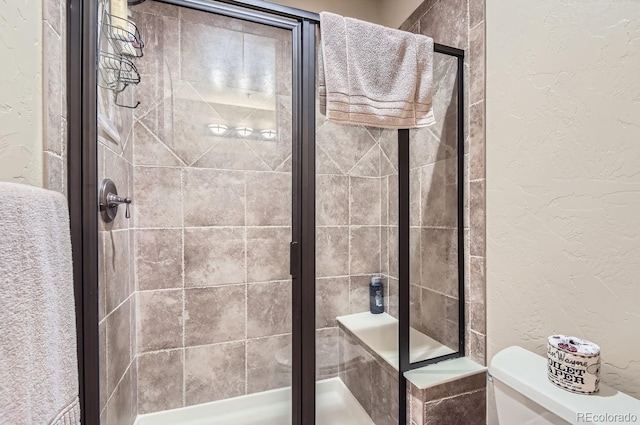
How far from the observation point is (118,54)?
1161 mm

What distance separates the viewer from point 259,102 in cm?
158

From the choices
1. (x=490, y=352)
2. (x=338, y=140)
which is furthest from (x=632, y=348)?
(x=338, y=140)

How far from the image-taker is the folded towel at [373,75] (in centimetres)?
103

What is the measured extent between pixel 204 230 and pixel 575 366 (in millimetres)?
1562

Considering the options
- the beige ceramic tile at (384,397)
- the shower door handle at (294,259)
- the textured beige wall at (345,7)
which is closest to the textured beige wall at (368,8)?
the textured beige wall at (345,7)

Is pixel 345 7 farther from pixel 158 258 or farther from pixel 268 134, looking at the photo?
pixel 158 258

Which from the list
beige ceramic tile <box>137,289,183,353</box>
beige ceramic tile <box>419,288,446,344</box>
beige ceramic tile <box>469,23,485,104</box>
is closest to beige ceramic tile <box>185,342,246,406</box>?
beige ceramic tile <box>137,289,183,353</box>

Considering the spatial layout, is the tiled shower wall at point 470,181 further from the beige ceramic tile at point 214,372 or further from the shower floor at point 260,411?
the beige ceramic tile at point 214,372

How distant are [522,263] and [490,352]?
0.42 metres

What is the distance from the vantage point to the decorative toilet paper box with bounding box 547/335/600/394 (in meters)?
0.75

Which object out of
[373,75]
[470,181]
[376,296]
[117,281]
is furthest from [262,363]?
[373,75]

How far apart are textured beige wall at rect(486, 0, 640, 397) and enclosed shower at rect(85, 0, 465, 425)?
20 centimetres

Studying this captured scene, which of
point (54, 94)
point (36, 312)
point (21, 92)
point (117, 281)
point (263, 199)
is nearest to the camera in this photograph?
point (36, 312)

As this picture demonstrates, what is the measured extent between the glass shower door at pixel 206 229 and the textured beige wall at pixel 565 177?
2.96 feet
